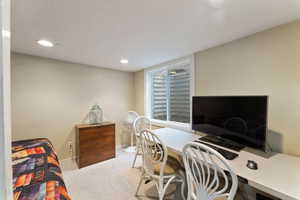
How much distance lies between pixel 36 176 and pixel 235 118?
6.68ft

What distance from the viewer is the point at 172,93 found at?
9.48 feet

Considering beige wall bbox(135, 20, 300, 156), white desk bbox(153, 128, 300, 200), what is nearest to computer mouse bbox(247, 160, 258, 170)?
white desk bbox(153, 128, 300, 200)

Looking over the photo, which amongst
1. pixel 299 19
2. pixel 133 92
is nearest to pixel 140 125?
pixel 133 92

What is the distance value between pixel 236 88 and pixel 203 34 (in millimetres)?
829

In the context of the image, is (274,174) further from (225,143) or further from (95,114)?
(95,114)

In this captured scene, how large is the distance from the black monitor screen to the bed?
169cm

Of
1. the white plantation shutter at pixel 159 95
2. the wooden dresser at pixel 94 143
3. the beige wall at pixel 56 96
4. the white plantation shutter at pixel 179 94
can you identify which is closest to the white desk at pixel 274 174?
the white plantation shutter at pixel 179 94

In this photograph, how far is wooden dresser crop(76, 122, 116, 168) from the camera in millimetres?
2488

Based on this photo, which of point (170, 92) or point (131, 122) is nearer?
point (170, 92)

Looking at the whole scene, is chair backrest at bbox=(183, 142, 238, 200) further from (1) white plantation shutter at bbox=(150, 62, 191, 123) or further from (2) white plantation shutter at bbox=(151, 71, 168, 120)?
(2) white plantation shutter at bbox=(151, 71, 168, 120)

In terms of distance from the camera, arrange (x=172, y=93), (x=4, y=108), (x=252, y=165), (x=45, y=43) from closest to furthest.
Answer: (x=4, y=108)
(x=252, y=165)
(x=45, y=43)
(x=172, y=93)

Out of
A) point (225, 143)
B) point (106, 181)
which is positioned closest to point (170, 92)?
point (225, 143)

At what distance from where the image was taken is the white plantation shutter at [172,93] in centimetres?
256

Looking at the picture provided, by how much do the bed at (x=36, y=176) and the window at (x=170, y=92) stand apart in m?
2.05
